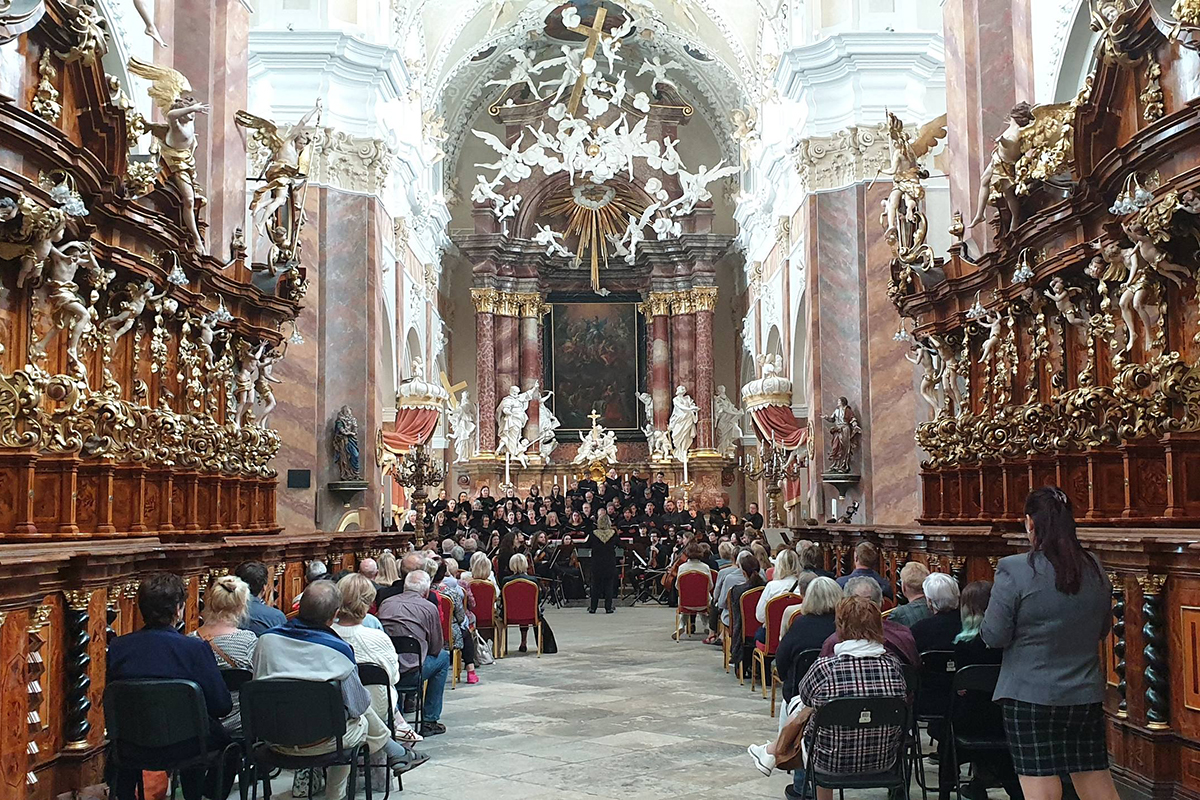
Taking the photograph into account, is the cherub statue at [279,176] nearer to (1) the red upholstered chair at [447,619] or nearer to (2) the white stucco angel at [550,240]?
(1) the red upholstered chair at [447,619]

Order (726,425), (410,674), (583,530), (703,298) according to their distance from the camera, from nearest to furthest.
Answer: (410,674), (583,530), (726,425), (703,298)

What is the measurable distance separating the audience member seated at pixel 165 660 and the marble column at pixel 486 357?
26836 mm

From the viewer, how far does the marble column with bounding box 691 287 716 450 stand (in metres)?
32.6

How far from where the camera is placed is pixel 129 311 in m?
10.3

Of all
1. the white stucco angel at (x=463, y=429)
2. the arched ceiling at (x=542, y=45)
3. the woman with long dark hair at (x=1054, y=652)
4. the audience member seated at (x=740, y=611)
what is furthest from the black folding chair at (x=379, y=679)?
the white stucco angel at (x=463, y=429)

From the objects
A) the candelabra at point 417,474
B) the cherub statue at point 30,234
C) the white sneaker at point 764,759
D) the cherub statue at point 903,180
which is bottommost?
the white sneaker at point 764,759

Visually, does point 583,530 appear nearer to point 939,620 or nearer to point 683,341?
point 683,341

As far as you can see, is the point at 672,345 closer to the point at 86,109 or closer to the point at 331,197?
the point at 331,197

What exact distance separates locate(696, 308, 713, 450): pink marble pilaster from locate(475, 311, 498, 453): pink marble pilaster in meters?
5.17

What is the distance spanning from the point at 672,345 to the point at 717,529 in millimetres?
10843

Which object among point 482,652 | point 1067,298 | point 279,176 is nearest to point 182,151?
point 279,176

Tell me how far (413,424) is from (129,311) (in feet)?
42.0

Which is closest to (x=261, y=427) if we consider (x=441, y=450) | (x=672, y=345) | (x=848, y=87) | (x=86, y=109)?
(x=86, y=109)

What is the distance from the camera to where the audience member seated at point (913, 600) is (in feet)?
25.1
